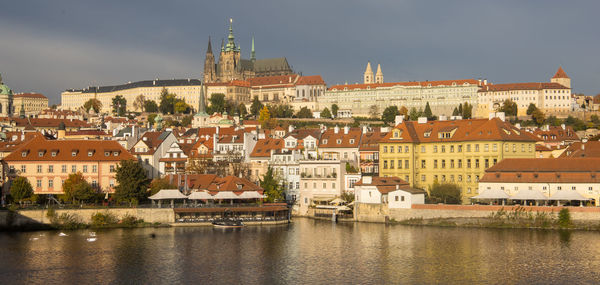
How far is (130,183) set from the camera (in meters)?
61.2

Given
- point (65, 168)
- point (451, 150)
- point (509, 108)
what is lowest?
point (65, 168)

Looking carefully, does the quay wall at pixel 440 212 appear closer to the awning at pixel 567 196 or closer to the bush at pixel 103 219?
the awning at pixel 567 196

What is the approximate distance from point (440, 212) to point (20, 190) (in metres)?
34.3

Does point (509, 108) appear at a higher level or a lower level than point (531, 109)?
higher

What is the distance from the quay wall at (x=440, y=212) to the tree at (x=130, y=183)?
60.0 ft

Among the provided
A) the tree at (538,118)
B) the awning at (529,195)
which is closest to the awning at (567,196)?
the awning at (529,195)

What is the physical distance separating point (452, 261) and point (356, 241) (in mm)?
9318

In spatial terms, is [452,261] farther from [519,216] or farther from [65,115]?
[65,115]

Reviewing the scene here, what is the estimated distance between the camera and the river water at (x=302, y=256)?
3925 centimetres

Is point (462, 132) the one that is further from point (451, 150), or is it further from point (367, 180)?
point (367, 180)

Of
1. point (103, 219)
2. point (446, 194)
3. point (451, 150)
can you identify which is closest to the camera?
point (103, 219)

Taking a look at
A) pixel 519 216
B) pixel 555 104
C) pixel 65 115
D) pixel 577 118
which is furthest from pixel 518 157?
pixel 65 115

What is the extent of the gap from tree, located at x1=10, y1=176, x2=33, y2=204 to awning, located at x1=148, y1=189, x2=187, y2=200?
10474 mm

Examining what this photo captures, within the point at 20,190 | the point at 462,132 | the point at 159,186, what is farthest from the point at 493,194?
the point at 20,190
